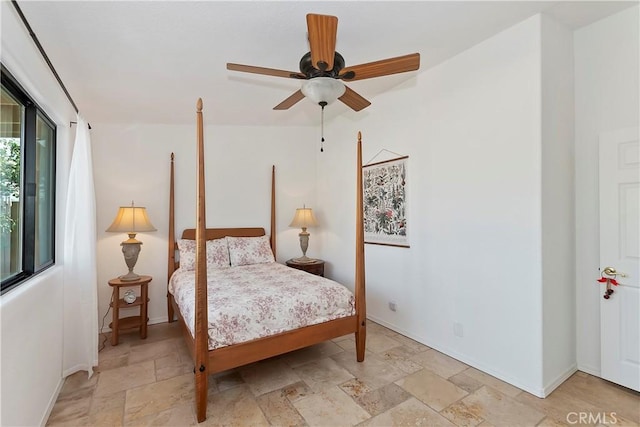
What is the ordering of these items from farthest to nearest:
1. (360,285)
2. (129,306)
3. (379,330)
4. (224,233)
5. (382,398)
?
(224,233) < (379,330) < (129,306) < (360,285) < (382,398)

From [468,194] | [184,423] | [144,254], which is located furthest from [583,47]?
[144,254]

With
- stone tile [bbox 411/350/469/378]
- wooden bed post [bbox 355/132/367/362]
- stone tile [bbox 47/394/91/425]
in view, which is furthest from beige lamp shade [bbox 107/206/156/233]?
stone tile [bbox 411/350/469/378]

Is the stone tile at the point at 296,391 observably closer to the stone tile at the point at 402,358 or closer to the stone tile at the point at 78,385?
the stone tile at the point at 402,358

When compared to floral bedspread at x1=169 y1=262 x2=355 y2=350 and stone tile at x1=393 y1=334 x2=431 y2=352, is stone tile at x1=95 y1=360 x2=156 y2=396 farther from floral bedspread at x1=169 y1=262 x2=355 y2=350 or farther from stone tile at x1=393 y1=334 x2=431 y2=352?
stone tile at x1=393 y1=334 x2=431 y2=352

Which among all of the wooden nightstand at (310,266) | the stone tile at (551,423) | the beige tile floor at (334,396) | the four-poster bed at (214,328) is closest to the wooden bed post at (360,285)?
the four-poster bed at (214,328)

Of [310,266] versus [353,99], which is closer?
[353,99]

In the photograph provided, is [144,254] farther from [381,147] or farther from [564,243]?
[564,243]

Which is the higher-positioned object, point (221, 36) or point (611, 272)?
point (221, 36)

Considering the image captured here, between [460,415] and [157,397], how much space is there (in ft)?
7.20

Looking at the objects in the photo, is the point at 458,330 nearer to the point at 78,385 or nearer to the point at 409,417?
the point at 409,417

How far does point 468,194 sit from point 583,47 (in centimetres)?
151

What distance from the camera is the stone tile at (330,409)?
207cm

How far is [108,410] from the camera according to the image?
86.0 inches

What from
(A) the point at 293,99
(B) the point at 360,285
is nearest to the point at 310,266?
(B) the point at 360,285
